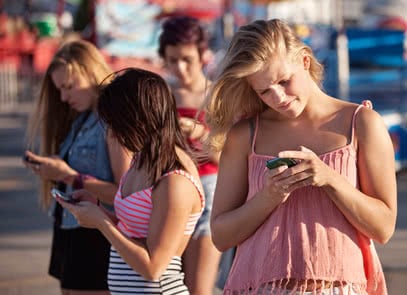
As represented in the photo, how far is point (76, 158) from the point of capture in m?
4.39

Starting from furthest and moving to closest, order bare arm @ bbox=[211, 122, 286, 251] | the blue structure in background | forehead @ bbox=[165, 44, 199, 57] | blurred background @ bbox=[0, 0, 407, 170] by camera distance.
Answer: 1. the blue structure in background
2. blurred background @ bbox=[0, 0, 407, 170]
3. forehead @ bbox=[165, 44, 199, 57]
4. bare arm @ bbox=[211, 122, 286, 251]

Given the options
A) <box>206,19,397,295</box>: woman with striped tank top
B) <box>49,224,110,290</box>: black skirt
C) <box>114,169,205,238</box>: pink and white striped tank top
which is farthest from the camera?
<box>49,224,110,290</box>: black skirt

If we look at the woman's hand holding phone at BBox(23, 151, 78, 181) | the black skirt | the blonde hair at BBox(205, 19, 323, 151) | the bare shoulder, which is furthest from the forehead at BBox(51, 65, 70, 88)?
the bare shoulder

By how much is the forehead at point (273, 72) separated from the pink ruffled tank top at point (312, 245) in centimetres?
24

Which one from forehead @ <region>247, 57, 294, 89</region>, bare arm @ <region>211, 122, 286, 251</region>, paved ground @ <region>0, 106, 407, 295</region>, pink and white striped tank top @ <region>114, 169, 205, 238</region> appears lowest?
paved ground @ <region>0, 106, 407, 295</region>

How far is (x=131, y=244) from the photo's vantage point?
3363mm

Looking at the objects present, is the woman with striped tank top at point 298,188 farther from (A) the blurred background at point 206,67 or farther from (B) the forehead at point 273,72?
(A) the blurred background at point 206,67

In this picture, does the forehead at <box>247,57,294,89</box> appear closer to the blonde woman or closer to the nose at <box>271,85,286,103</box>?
the nose at <box>271,85,286,103</box>

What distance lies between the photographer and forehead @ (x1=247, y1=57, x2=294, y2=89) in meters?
2.93

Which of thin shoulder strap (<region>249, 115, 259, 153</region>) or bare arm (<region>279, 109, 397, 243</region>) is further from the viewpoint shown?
thin shoulder strap (<region>249, 115, 259, 153</region>)

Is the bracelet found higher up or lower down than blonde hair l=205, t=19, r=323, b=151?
lower down

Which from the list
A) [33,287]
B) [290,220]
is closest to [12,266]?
[33,287]

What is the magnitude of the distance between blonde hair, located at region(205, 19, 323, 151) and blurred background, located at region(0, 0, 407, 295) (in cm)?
83

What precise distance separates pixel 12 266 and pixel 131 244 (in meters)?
4.57
